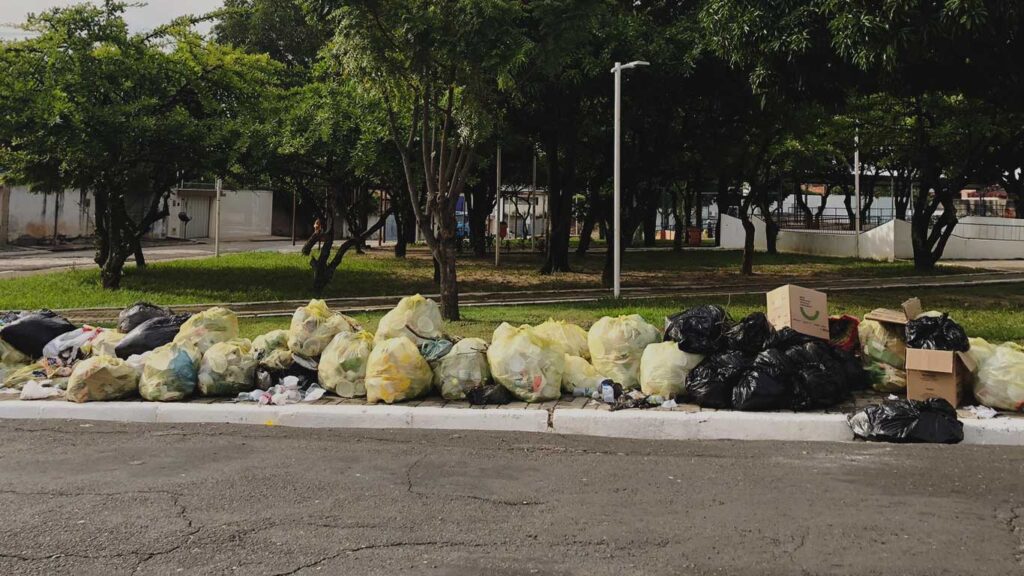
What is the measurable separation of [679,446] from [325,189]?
13336 millimetres

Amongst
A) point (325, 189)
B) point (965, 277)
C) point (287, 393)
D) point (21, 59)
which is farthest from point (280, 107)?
point (965, 277)

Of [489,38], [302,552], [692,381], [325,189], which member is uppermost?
[489,38]

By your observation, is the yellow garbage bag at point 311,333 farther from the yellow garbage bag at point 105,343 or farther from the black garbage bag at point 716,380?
the black garbage bag at point 716,380

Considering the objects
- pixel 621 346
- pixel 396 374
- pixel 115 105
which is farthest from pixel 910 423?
pixel 115 105

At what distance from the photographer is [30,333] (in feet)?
26.4

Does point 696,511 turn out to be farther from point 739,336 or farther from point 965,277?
point 965,277

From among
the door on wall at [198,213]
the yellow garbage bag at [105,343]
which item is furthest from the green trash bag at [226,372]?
the door on wall at [198,213]

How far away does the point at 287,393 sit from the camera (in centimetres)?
680

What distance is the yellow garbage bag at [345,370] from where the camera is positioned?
6.82 metres

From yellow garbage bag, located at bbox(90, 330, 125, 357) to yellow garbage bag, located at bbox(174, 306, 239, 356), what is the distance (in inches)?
24.1

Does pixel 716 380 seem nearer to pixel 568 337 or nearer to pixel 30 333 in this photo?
pixel 568 337

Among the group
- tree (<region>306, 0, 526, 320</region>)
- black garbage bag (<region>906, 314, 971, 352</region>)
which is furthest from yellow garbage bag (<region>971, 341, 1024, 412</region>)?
tree (<region>306, 0, 526, 320</region>)

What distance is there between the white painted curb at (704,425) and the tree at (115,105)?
10997 mm

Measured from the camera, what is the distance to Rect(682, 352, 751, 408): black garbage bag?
6219 mm
